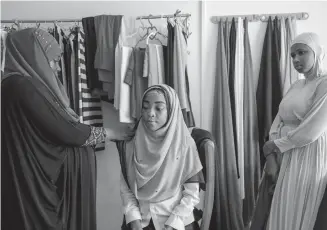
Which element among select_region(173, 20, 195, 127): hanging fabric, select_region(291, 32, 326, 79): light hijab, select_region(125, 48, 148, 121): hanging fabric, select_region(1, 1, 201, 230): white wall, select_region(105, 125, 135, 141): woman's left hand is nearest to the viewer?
select_region(291, 32, 326, 79): light hijab

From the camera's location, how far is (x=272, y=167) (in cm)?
154

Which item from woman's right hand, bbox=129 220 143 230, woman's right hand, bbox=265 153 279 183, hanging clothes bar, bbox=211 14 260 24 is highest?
hanging clothes bar, bbox=211 14 260 24

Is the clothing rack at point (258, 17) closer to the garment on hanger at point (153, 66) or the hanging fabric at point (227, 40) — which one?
the hanging fabric at point (227, 40)

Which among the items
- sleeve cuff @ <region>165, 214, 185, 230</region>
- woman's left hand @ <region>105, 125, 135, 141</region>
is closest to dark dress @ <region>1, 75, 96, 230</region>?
woman's left hand @ <region>105, 125, 135, 141</region>

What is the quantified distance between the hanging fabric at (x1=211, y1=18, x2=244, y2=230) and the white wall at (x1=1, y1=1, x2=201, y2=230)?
212 millimetres

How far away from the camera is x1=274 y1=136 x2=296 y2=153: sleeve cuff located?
4.72 feet

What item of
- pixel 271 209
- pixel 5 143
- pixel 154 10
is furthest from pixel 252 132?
pixel 5 143

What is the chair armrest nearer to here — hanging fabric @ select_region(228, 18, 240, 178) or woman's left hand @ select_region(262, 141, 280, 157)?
woman's left hand @ select_region(262, 141, 280, 157)

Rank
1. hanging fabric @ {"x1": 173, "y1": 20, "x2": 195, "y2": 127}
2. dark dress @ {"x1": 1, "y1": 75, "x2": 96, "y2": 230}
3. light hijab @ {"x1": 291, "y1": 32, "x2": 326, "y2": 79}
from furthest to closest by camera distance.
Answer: hanging fabric @ {"x1": 173, "y1": 20, "x2": 195, "y2": 127}, light hijab @ {"x1": 291, "y1": 32, "x2": 326, "y2": 79}, dark dress @ {"x1": 1, "y1": 75, "x2": 96, "y2": 230}

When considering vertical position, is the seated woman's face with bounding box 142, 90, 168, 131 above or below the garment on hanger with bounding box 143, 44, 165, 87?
below

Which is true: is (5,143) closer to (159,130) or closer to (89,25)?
(159,130)

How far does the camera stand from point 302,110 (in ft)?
4.74

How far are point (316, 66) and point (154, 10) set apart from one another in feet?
5.06

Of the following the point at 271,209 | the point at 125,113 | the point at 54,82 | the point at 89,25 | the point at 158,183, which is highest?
the point at 89,25
